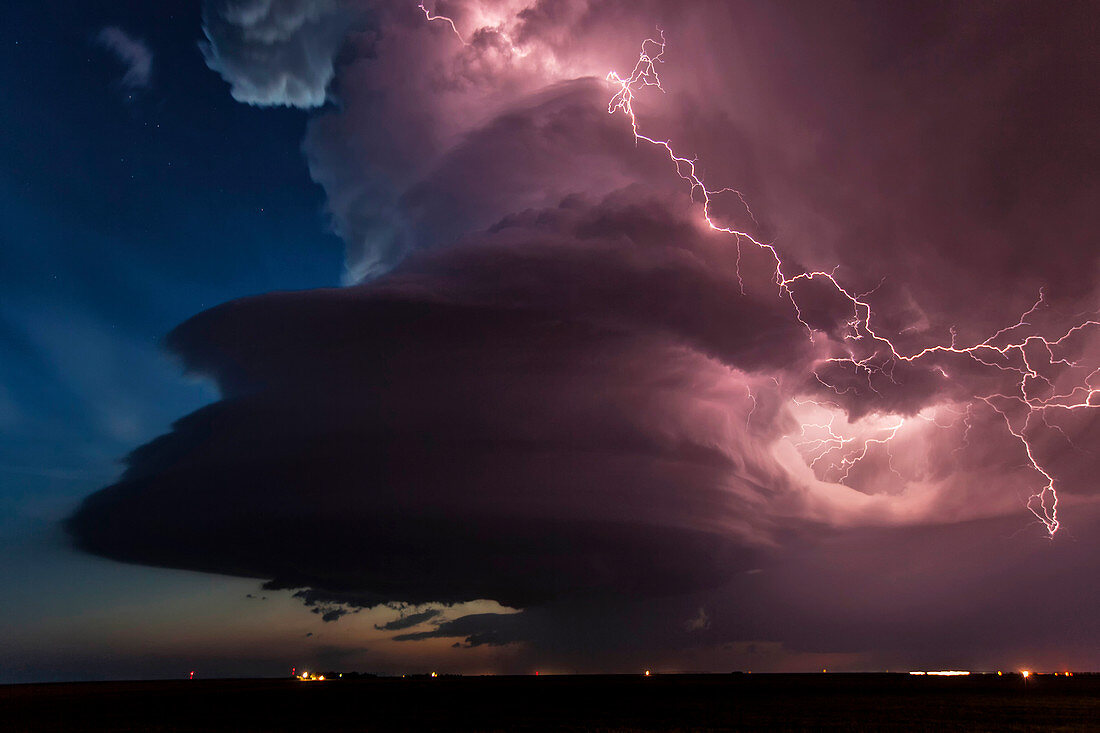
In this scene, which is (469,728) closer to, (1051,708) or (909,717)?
(909,717)

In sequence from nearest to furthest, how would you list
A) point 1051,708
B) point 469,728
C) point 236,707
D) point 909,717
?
point 469,728, point 909,717, point 1051,708, point 236,707

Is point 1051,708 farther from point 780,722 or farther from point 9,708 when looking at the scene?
point 9,708

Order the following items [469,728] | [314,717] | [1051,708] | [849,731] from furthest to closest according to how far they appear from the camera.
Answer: [1051,708] → [314,717] → [469,728] → [849,731]

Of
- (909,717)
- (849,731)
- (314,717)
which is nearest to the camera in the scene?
(849,731)

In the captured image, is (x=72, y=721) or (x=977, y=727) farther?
(x=72, y=721)

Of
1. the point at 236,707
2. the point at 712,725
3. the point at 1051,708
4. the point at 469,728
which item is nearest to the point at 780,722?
the point at 712,725

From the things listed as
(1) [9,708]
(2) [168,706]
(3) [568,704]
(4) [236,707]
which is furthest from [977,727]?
(1) [9,708]

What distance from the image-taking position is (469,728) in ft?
127

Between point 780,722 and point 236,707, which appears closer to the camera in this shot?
point 780,722

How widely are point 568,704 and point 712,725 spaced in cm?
2154

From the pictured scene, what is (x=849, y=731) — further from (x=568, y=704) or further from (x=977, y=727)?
(x=568, y=704)

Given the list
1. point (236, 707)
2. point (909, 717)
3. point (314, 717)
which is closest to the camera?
point (909, 717)

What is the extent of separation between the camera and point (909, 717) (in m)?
42.8

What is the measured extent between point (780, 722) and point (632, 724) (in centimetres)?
776
